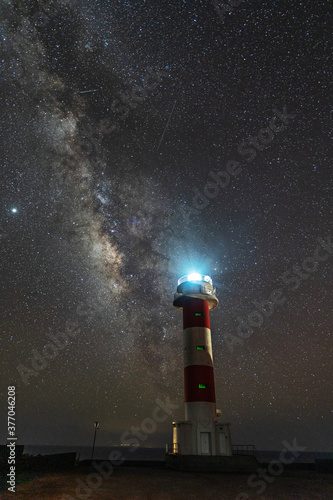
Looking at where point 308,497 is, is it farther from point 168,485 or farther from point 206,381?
point 206,381

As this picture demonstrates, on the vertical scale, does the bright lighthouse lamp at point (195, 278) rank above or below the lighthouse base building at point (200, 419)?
above

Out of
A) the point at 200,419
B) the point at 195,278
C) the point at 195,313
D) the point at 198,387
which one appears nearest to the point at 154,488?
the point at 200,419

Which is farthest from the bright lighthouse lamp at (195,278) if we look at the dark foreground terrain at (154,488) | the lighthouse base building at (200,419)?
the dark foreground terrain at (154,488)

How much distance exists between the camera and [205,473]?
19.2 meters

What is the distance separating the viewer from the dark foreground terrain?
1143 centimetres

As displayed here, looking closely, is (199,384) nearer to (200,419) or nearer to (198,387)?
(198,387)

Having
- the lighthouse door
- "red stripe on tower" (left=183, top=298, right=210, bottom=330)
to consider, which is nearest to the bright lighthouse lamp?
"red stripe on tower" (left=183, top=298, right=210, bottom=330)

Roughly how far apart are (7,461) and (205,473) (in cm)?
1101

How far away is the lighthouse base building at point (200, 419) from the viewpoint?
20.0m

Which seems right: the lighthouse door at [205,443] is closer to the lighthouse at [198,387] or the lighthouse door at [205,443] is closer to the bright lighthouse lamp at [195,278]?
the lighthouse at [198,387]

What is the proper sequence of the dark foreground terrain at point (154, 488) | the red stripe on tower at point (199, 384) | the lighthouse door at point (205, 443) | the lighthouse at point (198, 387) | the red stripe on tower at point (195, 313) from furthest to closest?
1. the red stripe on tower at point (195, 313)
2. the red stripe on tower at point (199, 384)
3. the lighthouse at point (198, 387)
4. the lighthouse door at point (205, 443)
5. the dark foreground terrain at point (154, 488)

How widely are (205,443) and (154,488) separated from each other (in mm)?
9426

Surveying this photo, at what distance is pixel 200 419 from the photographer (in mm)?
21969

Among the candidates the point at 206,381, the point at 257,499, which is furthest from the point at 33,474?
the point at 206,381
